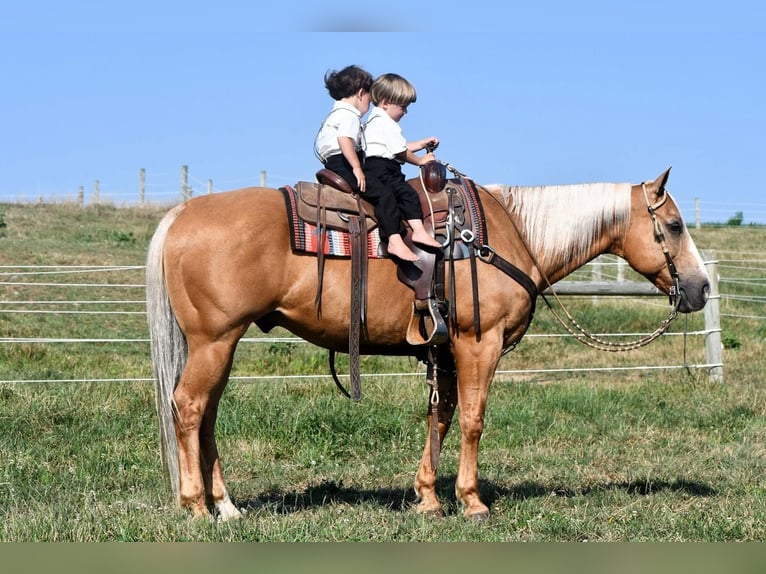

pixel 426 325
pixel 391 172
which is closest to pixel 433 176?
pixel 391 172

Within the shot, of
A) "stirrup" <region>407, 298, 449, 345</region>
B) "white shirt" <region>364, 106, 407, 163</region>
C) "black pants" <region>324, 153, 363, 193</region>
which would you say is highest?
"white shirt" <region>364, 106, 407, 163</region>

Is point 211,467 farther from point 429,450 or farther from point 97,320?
point 97,320

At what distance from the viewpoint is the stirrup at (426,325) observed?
17.7 feet

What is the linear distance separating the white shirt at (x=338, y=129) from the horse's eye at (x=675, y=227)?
7.34ft

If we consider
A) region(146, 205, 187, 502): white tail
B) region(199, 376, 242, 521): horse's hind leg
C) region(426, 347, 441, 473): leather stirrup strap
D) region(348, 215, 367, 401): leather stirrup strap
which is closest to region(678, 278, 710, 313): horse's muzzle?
region(426, 347, 441, 473): leather stirrup strap

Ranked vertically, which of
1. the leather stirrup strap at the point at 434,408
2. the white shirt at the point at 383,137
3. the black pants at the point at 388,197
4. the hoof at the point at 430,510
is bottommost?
the hoof at the point at 430,510

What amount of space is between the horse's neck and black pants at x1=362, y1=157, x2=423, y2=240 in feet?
2.97

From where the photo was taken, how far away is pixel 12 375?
361 inches

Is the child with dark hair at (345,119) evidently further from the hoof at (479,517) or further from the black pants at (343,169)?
the hoof at (479,517)

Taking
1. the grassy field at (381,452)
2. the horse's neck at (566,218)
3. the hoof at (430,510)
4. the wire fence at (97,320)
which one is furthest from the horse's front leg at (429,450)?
the wire fence at (97,320)

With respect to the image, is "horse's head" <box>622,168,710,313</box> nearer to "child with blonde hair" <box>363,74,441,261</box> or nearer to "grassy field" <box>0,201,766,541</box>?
"grassy field" <box>0,201,766,541</box>

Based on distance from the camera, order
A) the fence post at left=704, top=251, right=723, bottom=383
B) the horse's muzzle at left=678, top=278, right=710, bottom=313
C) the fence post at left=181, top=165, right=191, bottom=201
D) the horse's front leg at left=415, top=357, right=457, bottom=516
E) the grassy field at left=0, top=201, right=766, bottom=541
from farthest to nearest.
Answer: the fence post at left=181, top=165, right=191, bottom=201, the fence post at left=704, top=251, right=723, bottom=383, the horse's muzzle at left=678, top=278, right=710, bottom=313, the horse's front leg at left=415, top=357, right=457, bottom=516, the grassy field at left=0, top=201, right=766, bottom=541

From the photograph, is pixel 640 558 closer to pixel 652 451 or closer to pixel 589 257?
pixel 589 257

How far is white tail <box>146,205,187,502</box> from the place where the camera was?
5.25 m
